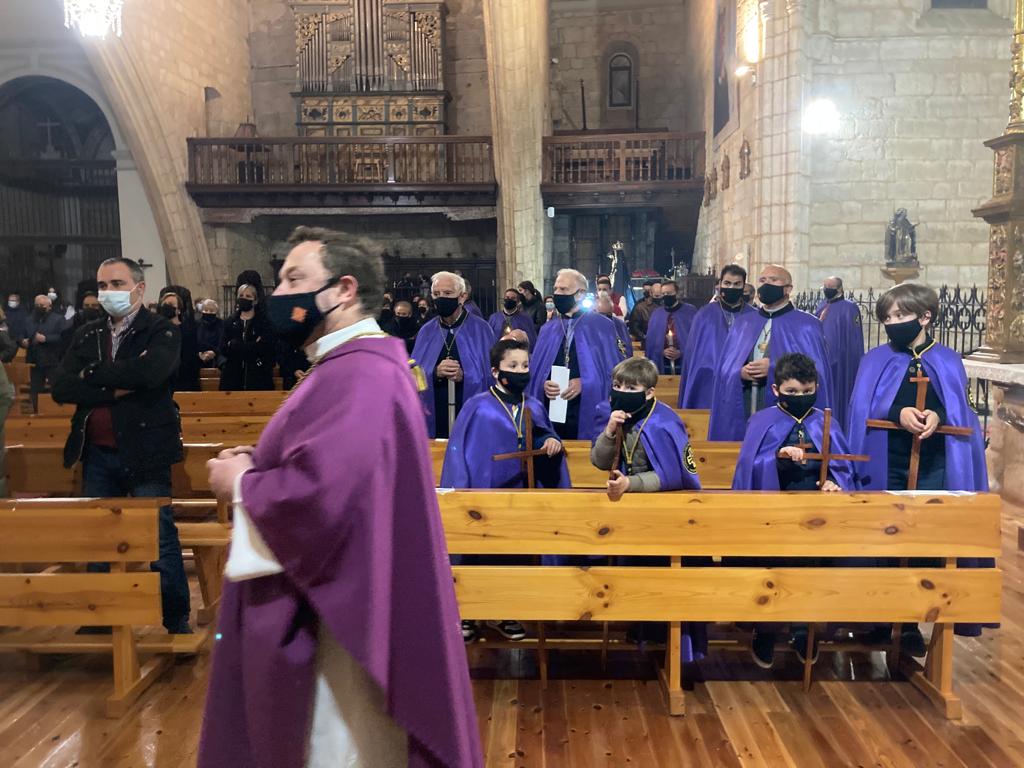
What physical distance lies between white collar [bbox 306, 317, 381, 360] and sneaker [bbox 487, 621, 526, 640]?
2.43 m

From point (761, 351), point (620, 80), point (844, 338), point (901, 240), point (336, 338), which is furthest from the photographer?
point (620, 80)

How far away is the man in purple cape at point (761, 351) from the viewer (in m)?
5.18

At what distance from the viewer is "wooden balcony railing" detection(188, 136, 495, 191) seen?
14578mm

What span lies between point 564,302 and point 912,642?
9.73ft

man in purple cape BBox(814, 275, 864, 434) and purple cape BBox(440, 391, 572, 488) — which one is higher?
man in purple cape BBox(814, 275, 864, 434)

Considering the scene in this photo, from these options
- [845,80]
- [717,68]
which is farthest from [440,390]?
[717,68]

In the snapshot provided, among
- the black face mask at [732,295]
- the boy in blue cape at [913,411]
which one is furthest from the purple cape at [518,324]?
the boy in blue cape at [913,411]

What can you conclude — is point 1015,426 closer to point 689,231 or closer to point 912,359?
point 912,359

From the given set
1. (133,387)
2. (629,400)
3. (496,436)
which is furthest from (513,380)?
(133,387)

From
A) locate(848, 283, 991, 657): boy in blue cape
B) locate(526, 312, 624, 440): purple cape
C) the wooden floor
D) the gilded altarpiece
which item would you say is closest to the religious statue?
locate(526, 312, 624, 440): purple cape

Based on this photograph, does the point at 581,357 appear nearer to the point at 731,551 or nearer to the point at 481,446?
the point at 481,446

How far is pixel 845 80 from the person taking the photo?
10.7 metres

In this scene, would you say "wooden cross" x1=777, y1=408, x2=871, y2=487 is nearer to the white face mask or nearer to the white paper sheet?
the white paper sheet

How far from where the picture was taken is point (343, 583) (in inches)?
59.4
